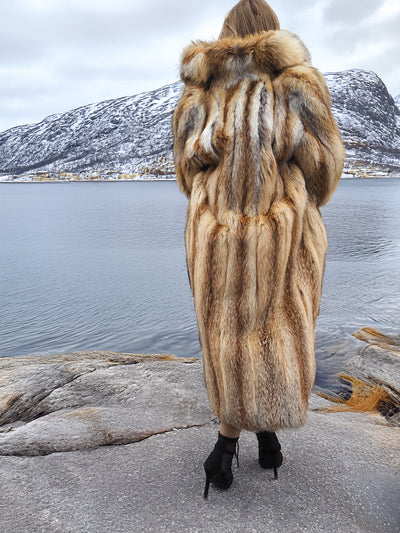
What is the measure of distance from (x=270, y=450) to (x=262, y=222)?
4.53ft

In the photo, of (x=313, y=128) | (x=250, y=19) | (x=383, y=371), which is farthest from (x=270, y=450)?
(x=383, y=371)

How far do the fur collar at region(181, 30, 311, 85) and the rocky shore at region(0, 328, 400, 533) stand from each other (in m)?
2.31

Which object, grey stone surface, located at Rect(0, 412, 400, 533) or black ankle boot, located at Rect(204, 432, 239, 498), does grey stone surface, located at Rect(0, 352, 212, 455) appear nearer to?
grey stone surface, located at Rect(0, 412, 400, 533)

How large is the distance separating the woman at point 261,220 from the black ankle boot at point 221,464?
0.09 metres

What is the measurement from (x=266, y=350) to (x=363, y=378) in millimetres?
3867

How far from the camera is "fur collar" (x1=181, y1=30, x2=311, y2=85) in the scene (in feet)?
7.75

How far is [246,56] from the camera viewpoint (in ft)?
7.86

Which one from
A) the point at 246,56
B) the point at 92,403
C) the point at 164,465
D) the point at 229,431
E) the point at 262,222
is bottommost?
the point at 92,403

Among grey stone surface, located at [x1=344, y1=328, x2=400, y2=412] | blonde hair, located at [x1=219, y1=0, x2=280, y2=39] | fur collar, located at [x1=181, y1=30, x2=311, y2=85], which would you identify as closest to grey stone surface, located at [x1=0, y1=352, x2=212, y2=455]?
grey stone surface, located at [x1=344, y1=328, x2=400, y2=412]

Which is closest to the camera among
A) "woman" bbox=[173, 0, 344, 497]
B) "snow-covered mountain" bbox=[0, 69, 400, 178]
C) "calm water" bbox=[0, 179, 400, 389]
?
"woman" bbox=[173, 0, 344, 497]

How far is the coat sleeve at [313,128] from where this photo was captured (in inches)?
93.0

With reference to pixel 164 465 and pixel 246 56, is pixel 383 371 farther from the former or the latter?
pixel 246 56

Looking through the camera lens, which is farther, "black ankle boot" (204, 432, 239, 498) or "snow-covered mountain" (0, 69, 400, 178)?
"snow-covered mountain" (0, 69, 400, 178)

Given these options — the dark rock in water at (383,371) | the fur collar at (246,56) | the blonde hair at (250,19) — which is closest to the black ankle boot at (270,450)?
the dark rock in water at (383,371)
